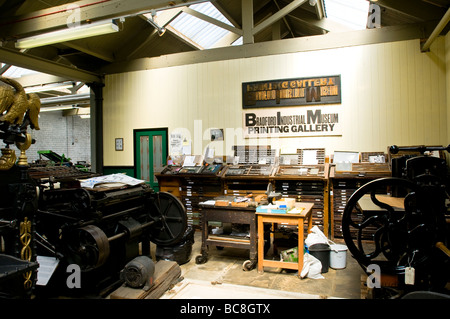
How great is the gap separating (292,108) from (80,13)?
3.68 m

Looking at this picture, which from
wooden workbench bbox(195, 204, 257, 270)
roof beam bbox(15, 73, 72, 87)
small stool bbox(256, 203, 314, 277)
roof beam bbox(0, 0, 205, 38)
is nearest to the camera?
small stool bbox(256, 203, 314, 277)

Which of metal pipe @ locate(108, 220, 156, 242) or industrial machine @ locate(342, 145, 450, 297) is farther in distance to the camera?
metal pipe @ locate(108, 220, 156, 242)

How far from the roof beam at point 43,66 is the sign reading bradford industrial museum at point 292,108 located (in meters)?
3.53

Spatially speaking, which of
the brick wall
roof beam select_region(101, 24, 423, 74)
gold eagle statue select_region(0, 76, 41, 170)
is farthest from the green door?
the brick wall

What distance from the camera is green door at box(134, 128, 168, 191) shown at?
266 inches

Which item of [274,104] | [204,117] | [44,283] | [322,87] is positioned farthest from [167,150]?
[44,283]

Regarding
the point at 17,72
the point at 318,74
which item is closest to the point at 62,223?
the point at 318,74

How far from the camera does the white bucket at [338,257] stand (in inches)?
146

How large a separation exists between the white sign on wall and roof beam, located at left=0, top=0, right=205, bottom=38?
2475 millimetres

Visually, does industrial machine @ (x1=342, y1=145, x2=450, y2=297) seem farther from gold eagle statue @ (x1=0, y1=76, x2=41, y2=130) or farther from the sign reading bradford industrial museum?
the sign reading bradford industrial museum

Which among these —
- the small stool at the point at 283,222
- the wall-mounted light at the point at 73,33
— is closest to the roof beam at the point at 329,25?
the wall-mounted light at the point at 73,33

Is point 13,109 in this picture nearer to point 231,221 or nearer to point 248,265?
point 231,221
